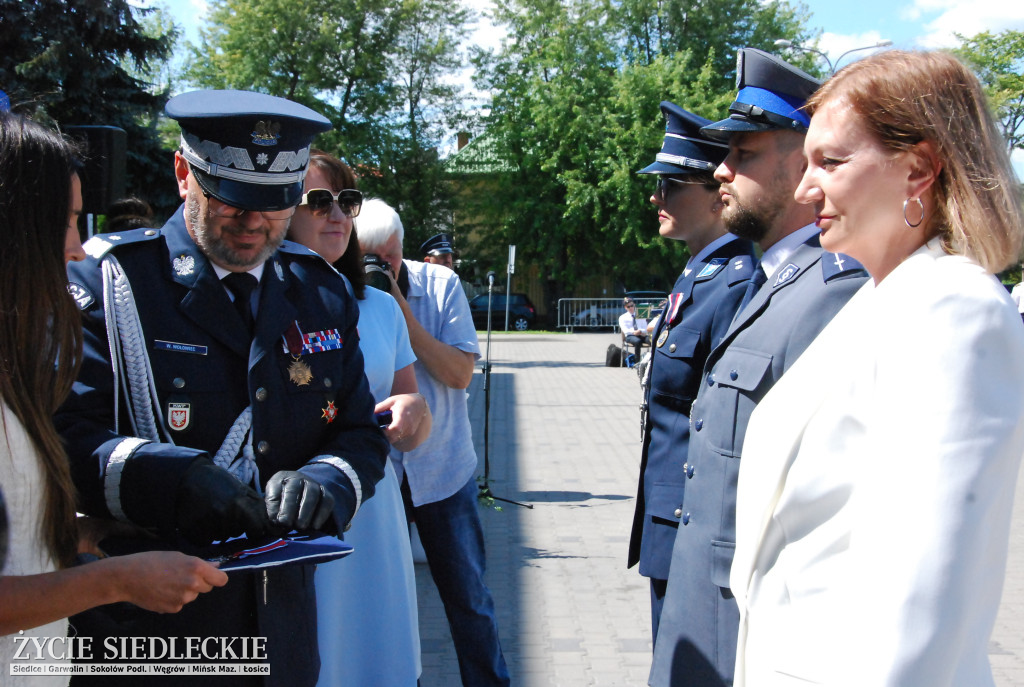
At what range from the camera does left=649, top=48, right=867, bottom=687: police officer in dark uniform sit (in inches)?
87.9

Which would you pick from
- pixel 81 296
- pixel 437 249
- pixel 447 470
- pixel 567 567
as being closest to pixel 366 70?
pixel 437 249

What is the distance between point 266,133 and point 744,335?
128 centimetres

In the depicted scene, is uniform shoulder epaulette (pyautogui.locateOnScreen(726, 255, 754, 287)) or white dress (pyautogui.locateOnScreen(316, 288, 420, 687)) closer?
white dress (pyautogui.locateOnScreen(316, 288, 420, 687))

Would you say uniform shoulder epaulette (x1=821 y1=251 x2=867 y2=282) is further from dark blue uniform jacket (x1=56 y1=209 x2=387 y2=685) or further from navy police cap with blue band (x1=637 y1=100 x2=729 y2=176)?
dark blue uniform jacket (x1=56 y1=209 x2=387 y2=685)

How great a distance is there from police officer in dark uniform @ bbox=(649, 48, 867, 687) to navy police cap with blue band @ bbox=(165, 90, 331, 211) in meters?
1.19

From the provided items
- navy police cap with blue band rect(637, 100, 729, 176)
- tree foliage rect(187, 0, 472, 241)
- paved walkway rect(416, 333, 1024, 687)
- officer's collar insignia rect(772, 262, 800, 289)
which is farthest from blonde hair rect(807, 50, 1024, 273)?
tree foliage rect(187, 0, 472, 241)

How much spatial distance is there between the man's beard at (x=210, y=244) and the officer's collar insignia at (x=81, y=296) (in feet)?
0.95

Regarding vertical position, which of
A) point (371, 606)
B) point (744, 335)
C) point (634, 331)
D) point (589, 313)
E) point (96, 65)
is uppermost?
point (96, 65)

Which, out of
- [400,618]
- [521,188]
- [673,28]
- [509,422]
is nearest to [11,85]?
[509,422]

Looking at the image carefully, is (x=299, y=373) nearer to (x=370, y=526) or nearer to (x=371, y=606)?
(x=370, y=526)

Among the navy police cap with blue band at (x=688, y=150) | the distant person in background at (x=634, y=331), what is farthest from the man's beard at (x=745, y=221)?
the distant person in background at (x=634, y=331)

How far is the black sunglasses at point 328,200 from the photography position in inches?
118

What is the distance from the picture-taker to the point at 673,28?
123 ft

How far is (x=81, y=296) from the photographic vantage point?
1.92 metres
